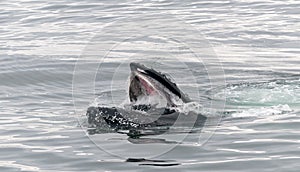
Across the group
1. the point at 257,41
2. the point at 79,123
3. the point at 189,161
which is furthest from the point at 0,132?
the point at 257,41

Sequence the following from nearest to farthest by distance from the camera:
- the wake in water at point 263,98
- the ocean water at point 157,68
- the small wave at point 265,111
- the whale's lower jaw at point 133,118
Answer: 1. the ocean water at point 157,68
2. the whale's lower jaw at point 133,118
3. the small wave at point 265,111
4. the wake in water at point 263,98

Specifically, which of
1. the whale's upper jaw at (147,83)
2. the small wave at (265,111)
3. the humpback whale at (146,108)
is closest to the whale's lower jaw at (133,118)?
the humpback whale at (146,108)

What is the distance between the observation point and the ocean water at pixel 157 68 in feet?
35.4

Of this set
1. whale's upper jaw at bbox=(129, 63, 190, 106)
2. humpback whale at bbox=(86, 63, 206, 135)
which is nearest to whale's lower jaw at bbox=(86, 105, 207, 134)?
humpback whale at bbox=(86, 63, 206, 135)

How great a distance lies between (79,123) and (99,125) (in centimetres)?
67

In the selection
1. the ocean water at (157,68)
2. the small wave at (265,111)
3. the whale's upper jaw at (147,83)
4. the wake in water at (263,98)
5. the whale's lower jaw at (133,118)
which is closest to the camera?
the ocean water at (157,68)

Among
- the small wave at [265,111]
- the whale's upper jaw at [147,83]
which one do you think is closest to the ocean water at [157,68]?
the small wave at [265,111]

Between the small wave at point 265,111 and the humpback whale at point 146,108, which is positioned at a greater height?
the humpback whale at point 146,108

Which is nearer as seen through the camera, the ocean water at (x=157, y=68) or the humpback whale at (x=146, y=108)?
the ocean water at (x=157, y=68)

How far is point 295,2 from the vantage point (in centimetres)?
3061

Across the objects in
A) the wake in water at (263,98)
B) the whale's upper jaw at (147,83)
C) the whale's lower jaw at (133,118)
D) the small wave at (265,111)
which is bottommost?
the small wave at (265,111)

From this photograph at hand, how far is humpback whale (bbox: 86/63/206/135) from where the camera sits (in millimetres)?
11859

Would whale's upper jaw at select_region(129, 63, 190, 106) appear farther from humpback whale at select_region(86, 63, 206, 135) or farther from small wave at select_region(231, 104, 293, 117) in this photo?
small wave at select_region(231, 104, 293, 117)

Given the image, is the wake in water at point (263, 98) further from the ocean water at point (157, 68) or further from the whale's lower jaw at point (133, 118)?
the whale's lower jaw at point (133, 118)
